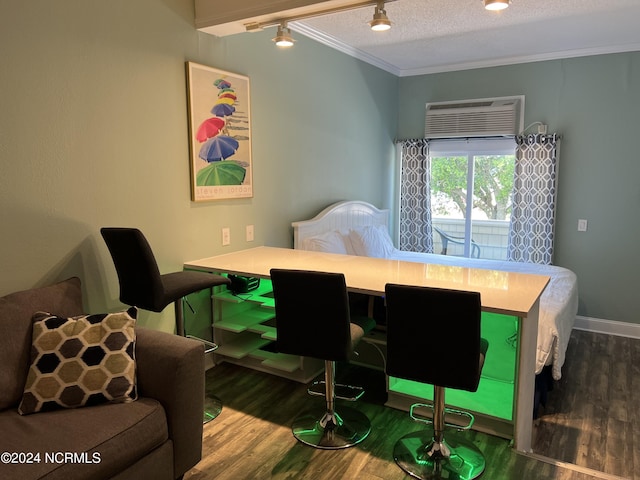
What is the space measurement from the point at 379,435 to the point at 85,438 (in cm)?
146

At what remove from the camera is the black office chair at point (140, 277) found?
231 centimetres

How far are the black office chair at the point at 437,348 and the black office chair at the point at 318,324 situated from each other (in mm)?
227

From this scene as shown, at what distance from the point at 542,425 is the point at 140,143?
2957 millimetres

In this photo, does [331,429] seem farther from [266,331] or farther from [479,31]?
[479,31]

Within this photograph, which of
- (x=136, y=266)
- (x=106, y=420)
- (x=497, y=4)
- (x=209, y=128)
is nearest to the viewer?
(x=106, y=420)

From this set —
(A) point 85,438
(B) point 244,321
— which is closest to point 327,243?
(B) point 244,321

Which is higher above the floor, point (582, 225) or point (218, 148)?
point (218, 148)

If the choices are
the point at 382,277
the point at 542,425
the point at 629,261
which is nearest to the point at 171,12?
the point at 382,277

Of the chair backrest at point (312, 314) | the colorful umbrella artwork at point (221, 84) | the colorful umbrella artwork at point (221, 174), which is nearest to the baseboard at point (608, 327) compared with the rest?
the chair backrest at point (312, 314)

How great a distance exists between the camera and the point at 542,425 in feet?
9.43

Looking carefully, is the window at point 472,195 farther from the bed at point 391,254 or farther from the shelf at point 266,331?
the shelf at point 266,331

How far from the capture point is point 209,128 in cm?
317

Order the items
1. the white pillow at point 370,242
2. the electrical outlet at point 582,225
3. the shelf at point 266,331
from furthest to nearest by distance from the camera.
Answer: the electrical outlet at point 582,225 → the white pillow at point 370,242 → the shelf at point 266,331

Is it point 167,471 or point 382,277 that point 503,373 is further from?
point 167,471
